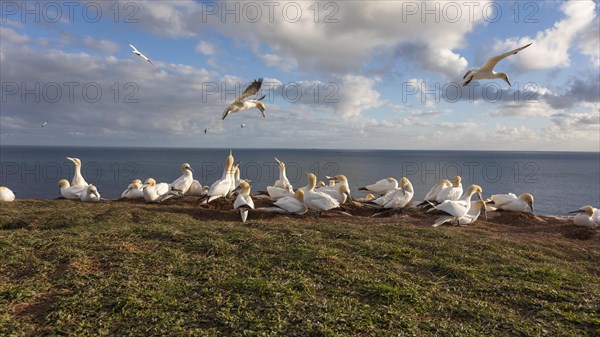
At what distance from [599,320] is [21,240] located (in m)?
9.16

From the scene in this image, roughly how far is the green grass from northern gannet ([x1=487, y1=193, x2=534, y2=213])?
7.65 metres

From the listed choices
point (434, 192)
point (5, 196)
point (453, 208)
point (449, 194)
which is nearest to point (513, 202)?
point (449, 194)

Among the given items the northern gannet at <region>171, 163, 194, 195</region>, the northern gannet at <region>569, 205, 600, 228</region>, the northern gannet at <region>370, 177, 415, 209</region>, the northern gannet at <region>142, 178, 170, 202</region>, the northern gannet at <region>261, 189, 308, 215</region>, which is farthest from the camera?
the northern gannet at <region>171, 163, 194, 195</region>

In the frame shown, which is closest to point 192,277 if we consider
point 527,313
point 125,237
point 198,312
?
point 198,312

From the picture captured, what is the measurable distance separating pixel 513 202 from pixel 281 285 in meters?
13.9

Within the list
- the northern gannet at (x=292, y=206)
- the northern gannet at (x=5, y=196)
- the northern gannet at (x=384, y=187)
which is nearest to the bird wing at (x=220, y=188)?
the northern gannet at (x=292, y=206)

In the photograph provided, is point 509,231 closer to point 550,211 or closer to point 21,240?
point 21,240

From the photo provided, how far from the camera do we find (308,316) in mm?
4832

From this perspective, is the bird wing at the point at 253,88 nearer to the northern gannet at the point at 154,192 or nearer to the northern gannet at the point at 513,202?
the northern gannet at the point at 154,192

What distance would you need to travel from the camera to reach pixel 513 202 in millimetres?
16328

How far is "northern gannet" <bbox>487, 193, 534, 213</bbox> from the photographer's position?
16.3 metres

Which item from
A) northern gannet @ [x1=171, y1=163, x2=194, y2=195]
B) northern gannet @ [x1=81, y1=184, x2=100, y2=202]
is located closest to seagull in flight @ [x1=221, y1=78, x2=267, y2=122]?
northern gannet @ [x1=171, y1=163, x2=194, y2=195]

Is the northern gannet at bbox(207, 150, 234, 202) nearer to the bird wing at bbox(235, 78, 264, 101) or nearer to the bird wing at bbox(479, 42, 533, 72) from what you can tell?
the bird wing at bbox(235, 78, 264, 101)

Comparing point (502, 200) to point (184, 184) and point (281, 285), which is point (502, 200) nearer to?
point (184, 184)
